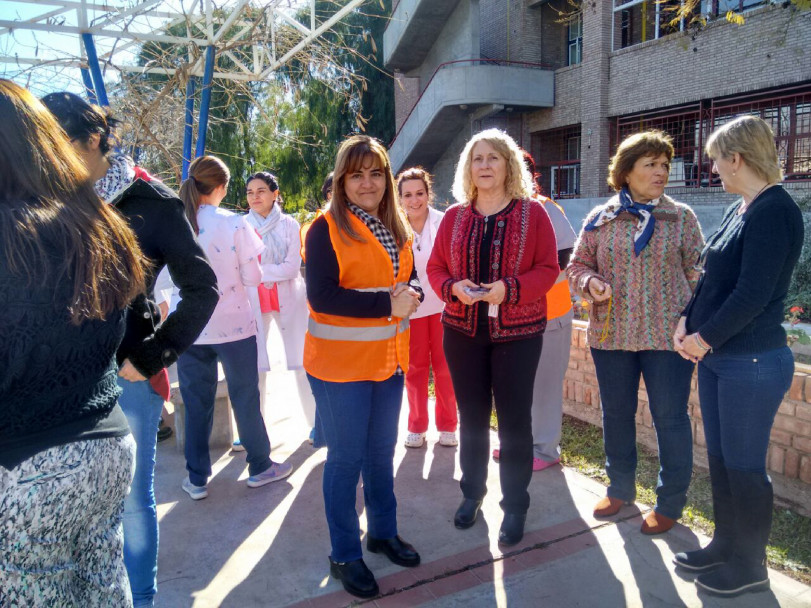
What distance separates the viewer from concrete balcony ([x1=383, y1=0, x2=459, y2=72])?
20125 millimetres

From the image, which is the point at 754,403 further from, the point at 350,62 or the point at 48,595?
the point at 350,62

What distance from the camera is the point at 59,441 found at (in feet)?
4.72

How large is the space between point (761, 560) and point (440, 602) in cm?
141

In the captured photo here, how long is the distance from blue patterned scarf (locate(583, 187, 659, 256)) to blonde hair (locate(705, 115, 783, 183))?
61 cm

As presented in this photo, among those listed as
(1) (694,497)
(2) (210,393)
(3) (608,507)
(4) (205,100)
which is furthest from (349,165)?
(4) (205,100)

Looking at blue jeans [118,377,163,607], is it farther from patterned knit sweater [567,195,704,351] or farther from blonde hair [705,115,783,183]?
blonde hair [705,115,783,183]

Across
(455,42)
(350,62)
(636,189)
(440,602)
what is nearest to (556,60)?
(455,42)

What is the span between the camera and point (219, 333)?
3.73 m

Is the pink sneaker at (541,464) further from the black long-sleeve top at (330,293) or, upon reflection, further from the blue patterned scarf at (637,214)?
the black long-sleeve top at (330,293)

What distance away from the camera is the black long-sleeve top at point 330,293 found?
8.87 ft

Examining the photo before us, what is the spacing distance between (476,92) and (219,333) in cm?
1675

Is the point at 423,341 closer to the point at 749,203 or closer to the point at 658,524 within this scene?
the point at 658,524

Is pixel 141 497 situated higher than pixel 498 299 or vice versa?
pixel 498 299

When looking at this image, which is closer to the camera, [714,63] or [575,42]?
[714,63]
